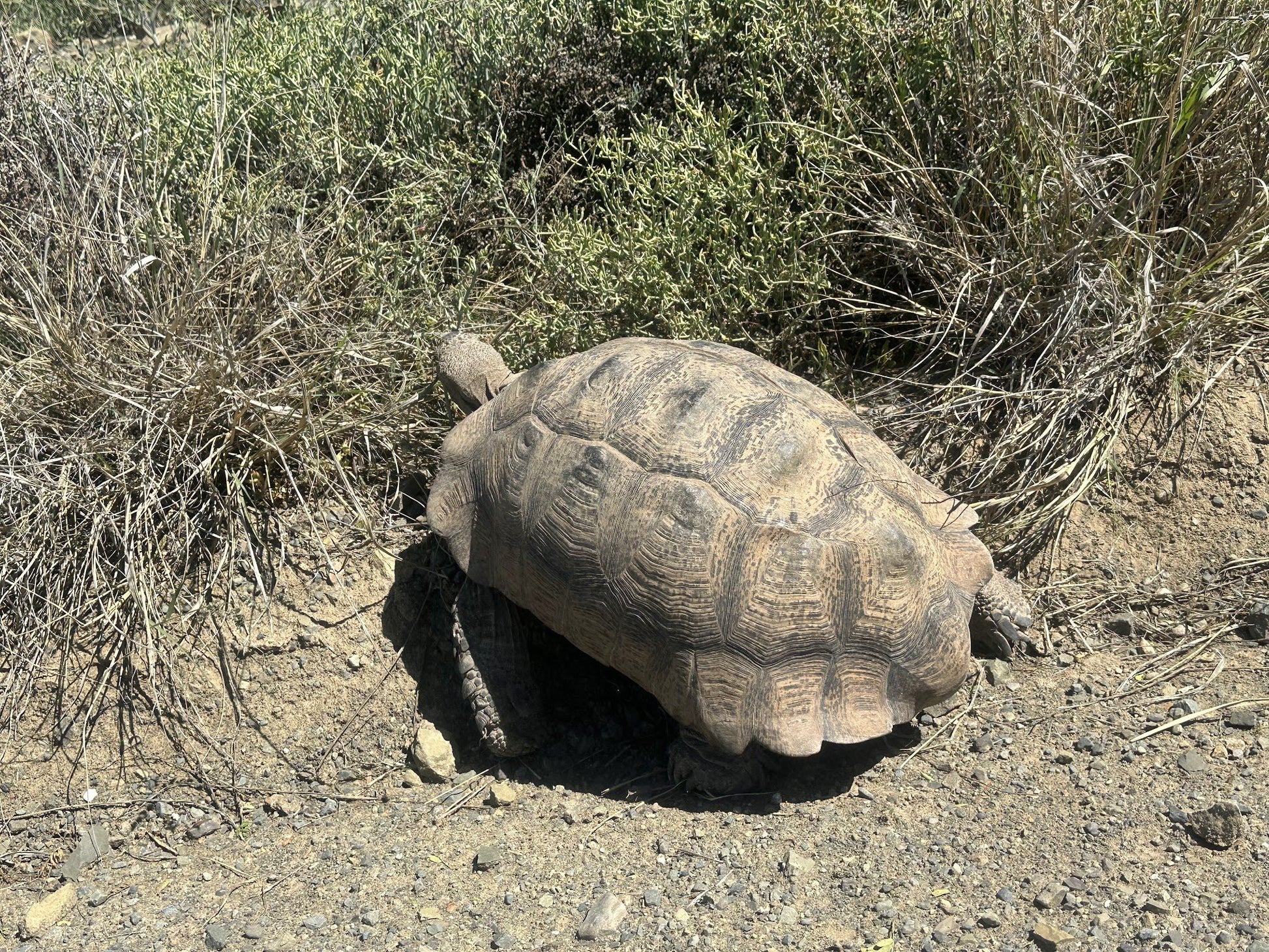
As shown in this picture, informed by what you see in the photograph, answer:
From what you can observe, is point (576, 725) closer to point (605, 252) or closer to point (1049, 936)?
point (1049, 936)

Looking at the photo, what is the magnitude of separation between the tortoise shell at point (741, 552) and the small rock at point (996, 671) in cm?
37

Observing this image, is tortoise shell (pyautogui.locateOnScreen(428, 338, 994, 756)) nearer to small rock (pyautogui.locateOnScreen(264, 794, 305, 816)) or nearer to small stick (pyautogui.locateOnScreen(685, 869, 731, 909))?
small stick (pyautogui.locateOnScreen(685, 869, 731, 909))

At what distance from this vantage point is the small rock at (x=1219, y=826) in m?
2.51

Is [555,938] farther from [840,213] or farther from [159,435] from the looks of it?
[840,213]

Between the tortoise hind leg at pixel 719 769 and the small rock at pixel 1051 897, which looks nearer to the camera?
the small rock at pixel 1051 897

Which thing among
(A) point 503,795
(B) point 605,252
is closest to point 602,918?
(A) point 503,795

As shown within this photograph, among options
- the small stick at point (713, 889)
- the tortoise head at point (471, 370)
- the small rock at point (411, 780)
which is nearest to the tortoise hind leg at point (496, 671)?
the small rock at point (411, 780)

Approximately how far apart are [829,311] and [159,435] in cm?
245

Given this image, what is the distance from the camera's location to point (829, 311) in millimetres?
3941

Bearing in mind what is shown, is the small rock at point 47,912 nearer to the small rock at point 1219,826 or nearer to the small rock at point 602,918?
the small rock at point 602,918

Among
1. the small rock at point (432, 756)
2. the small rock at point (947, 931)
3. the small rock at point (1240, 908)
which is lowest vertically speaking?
the small rock at point (432, 756)

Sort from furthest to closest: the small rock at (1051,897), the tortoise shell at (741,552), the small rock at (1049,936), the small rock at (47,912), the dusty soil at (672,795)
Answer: the small rock at (47,912) < the tortoise shell at (741,552) < the dusty soil at (672,795) < the small rock at (1051,897) < the small rock at (1049,936)

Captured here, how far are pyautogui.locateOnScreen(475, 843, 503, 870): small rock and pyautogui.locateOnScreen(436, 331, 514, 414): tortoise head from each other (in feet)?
5.03

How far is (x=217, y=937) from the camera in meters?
2.75
